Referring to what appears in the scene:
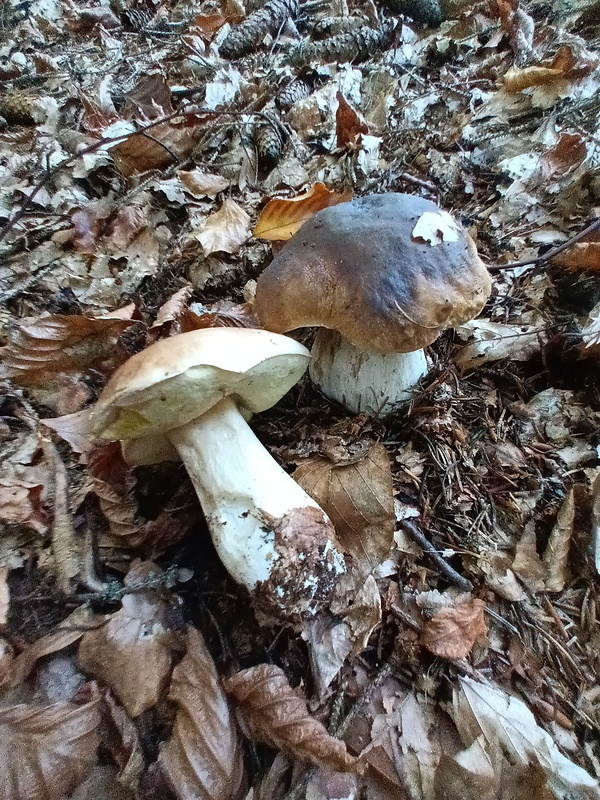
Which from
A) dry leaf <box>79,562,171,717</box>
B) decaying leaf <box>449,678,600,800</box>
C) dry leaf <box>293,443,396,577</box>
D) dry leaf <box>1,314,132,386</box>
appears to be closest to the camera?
decaying leaf <box>449,678,600,800</box>

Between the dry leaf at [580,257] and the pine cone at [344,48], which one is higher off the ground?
the pine cone at [344,48]

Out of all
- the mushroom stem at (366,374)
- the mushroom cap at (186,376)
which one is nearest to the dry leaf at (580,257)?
the mushroom stem at (366,374)

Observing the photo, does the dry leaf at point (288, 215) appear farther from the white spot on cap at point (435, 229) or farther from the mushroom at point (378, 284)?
the white spot on cap at point (435, 229)

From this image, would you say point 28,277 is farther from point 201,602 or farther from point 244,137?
point 201,602

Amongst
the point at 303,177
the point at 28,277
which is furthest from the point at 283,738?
the point at 303,177

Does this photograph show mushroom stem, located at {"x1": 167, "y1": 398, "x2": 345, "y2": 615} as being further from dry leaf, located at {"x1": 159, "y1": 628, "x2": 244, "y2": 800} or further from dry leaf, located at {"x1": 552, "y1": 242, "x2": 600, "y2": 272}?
dry leaf, located at {"x1": 552, "y1": 242, "x2": 600, "y2": 272}

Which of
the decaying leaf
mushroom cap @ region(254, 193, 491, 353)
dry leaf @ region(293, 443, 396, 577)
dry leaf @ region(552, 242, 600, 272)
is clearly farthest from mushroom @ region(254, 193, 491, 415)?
the decaying leaf

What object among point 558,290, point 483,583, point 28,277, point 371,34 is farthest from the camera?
point 371,34

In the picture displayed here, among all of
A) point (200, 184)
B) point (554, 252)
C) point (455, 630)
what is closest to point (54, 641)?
point (455, 630)
